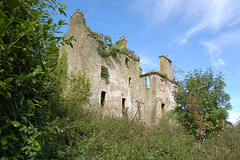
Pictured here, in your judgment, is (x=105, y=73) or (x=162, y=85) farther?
(x=162, y=85)

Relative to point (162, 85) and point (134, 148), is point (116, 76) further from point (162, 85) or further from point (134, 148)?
point (134, 148)

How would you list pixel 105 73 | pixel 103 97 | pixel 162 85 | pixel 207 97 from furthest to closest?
pixel 162 85 → pixel 105 73 → pixel 103 97 → pixel 207 97

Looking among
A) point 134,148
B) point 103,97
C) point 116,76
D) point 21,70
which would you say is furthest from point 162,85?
point 21,70

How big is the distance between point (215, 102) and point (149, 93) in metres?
10.1

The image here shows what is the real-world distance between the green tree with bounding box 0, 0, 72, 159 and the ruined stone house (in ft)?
28.5

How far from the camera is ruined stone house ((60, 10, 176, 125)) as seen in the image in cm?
1432

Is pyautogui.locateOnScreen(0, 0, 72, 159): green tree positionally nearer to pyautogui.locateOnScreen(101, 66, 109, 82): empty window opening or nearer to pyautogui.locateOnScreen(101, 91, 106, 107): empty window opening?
pyautogui.locateOnScreen(101, 91, 106, 107): empty window opening

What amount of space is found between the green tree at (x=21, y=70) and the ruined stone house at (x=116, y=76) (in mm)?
8696

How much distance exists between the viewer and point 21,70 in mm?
2459

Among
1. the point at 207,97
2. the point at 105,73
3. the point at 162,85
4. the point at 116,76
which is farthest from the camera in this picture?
the point at 162,85

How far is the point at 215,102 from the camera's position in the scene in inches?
389

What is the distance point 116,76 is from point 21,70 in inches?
579

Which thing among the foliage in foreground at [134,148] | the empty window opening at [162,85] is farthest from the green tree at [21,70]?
the empty window opening at [162,85]

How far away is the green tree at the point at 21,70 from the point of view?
2.07m
